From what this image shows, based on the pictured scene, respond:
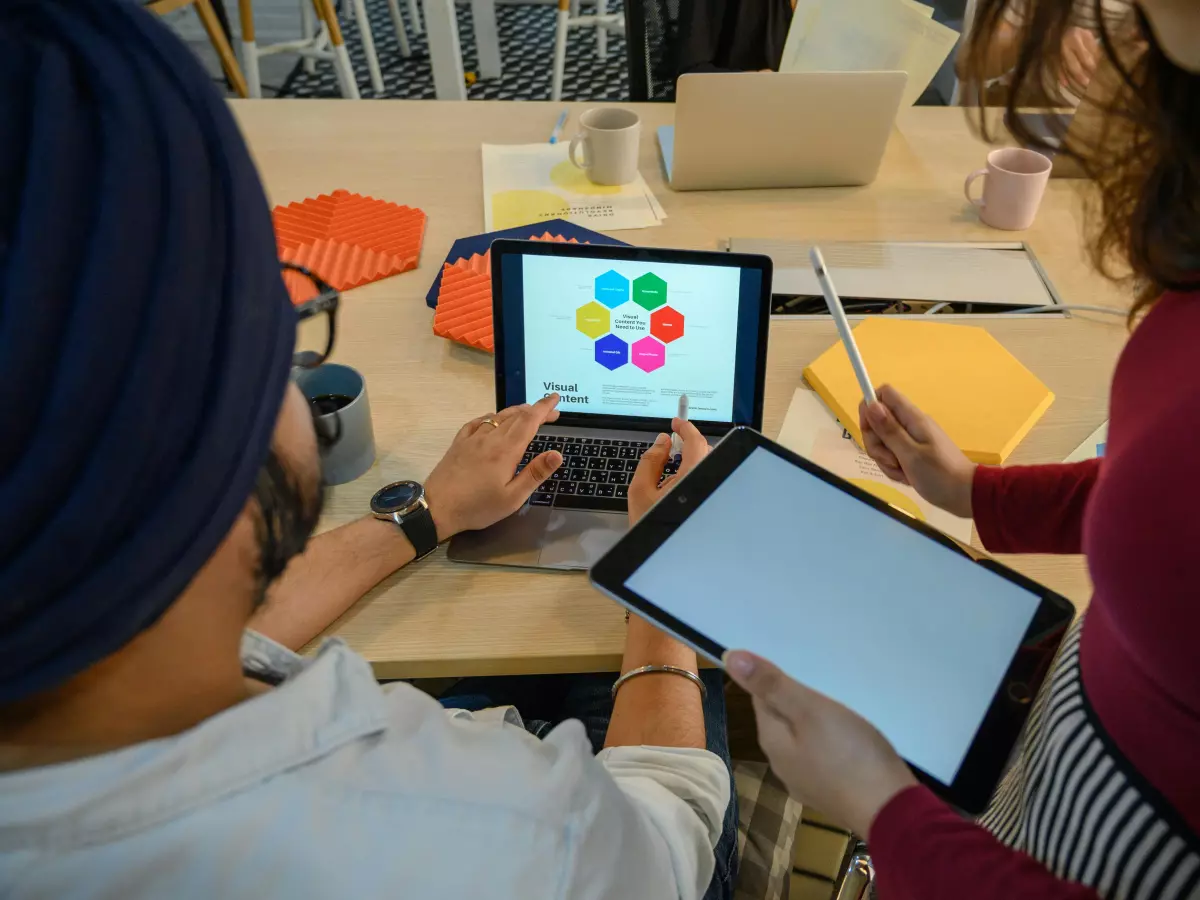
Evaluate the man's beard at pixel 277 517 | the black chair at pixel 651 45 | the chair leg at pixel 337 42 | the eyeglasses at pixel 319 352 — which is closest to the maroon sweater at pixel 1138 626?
the man's beard at pixel 277 517

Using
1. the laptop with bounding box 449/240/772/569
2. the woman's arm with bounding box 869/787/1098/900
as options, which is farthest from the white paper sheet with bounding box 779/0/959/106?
the woman's arm with bounding box 869/787/1098/900

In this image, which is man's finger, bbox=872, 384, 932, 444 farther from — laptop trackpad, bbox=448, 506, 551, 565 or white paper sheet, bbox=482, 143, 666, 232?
white paper sheet, bbox=482, 143, 666, 232

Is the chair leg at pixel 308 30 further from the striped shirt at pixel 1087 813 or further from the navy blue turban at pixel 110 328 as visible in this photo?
the striped shirt at pixel 1087 813

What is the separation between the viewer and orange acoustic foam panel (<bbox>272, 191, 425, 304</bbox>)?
3.79 ft

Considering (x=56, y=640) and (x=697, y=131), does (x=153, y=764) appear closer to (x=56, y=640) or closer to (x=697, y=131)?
(x=56, y=640)

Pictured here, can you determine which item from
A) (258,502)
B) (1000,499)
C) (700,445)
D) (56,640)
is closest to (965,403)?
(1000,499)

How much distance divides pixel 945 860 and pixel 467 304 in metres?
0.81

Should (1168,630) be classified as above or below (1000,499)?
above

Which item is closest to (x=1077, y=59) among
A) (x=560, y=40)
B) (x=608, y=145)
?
(x=608, y=145)

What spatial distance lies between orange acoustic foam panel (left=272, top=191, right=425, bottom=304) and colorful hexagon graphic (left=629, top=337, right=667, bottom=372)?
0.45m

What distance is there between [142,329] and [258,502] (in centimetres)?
15

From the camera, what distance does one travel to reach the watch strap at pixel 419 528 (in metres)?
0.80

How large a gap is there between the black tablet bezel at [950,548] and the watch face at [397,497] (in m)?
0.24

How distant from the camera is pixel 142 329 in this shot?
348mm
